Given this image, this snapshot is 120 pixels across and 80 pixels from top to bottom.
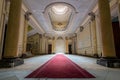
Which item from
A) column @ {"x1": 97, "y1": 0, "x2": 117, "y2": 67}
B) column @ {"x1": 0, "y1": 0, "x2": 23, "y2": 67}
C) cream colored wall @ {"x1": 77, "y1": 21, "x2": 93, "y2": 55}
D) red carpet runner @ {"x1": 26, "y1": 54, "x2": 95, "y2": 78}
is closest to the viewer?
red carpet runner @ {"x1": 26, "y1": 54, "x2": 95, "y2": 78}

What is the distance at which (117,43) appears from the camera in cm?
657

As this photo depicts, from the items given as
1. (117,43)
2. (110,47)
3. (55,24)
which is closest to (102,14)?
(110,47)

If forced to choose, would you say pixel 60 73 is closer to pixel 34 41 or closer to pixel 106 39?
pixel 106 39

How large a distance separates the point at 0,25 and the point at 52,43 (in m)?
18.3

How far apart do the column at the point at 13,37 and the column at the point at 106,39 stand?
3.84m

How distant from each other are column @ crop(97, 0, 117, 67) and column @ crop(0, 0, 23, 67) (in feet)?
12.6

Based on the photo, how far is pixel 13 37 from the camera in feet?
13.9

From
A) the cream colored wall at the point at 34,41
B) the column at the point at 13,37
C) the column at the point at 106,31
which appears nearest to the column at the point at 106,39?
the column at the point at 106,31

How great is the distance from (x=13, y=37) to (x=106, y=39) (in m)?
4.12

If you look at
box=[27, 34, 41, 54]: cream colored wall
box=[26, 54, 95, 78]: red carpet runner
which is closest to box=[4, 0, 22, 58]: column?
box=[26, 54, 95, 78]: red carpet runner

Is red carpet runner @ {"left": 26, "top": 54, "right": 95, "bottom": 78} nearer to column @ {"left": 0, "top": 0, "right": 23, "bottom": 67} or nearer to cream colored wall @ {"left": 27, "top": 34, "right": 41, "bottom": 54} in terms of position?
column @ {"left": 0, "top": 0, "right": 23, "bottom": 67}

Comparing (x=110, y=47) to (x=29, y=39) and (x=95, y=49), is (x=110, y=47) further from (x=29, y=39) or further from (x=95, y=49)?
(x=29, y=39)

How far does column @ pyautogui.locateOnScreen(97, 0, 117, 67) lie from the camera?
4.19 metres

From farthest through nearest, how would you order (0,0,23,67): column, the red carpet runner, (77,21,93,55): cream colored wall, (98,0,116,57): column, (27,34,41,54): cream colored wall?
(27,34,41,54): cream colored wall
(77,21,93,55): cream colored wall
(98,0,116,57): column
(0,0,23,67): column
the red carpet runner
